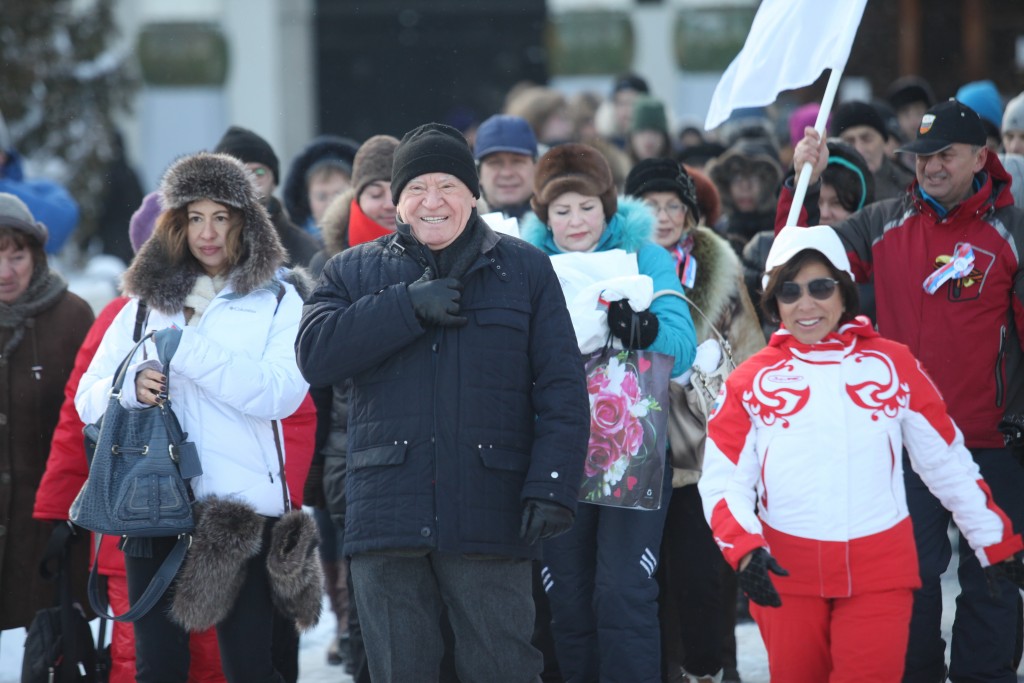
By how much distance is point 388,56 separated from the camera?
17688 millimetres

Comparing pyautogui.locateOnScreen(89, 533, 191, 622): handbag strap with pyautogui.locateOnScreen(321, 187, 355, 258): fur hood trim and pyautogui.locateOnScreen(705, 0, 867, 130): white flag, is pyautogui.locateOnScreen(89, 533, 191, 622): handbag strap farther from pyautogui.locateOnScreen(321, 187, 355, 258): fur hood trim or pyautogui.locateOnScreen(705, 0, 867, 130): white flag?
pyautogui.locateOnScreen(705, 0, 867, 130): white flag

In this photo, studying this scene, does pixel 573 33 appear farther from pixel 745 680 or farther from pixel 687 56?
pixel 745 680

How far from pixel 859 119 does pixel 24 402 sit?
434 centimetres

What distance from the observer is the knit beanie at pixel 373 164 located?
6.31 meters

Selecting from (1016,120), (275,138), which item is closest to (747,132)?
(1016,120)

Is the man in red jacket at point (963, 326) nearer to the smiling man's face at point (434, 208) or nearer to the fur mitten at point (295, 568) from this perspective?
the smiling man's face at point (434, 208)

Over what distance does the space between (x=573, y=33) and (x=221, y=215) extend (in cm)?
1105

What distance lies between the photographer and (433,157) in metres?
4.31

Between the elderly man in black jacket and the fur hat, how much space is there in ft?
4.11

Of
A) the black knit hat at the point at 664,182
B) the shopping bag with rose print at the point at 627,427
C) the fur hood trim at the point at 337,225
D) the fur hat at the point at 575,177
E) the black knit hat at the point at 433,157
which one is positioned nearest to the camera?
the black knit hat at the point at 433,157

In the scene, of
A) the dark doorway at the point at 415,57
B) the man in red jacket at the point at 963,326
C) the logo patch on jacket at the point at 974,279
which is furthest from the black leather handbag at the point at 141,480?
the dark doorway at the point at 415,57

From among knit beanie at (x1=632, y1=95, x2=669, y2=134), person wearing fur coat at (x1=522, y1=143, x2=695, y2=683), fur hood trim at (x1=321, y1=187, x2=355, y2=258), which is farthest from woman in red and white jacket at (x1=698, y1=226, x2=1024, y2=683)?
knit beanie at (x1=632, y1=95, x2=669, y2=134)

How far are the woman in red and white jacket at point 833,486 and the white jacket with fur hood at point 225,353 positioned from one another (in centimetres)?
→ 151

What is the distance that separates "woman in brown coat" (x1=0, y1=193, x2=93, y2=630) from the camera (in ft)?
19.1
